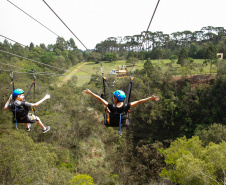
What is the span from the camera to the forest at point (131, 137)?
1106cm

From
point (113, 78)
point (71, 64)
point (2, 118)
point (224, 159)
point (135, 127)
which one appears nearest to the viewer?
point (224, 159)

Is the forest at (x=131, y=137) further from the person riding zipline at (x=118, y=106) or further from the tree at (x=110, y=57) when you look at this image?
the person riding zipline at (x=118, y=106)

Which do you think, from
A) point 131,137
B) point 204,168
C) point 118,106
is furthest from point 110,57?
point 118,106

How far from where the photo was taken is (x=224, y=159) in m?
10.7

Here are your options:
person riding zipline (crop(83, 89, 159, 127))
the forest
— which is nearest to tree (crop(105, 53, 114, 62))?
the forest

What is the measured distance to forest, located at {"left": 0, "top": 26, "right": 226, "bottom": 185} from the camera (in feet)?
36.3

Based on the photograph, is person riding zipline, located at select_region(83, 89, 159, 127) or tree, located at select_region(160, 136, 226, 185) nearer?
person riding zipline, located at select_region(83, 89, 159, 127)

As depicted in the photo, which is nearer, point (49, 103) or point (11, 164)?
point (11, 164)

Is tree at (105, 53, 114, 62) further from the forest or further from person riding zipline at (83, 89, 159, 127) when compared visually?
person riding zipline at (83, 89, 159, 127)

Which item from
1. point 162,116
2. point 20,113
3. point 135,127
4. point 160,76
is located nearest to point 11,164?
point 20,113

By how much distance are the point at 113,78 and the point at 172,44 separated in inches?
1329

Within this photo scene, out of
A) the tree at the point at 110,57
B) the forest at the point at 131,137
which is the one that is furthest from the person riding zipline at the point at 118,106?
the tree at the point at 110,57

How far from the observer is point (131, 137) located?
80.7 feet

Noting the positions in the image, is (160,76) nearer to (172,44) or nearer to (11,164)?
(11,164)
